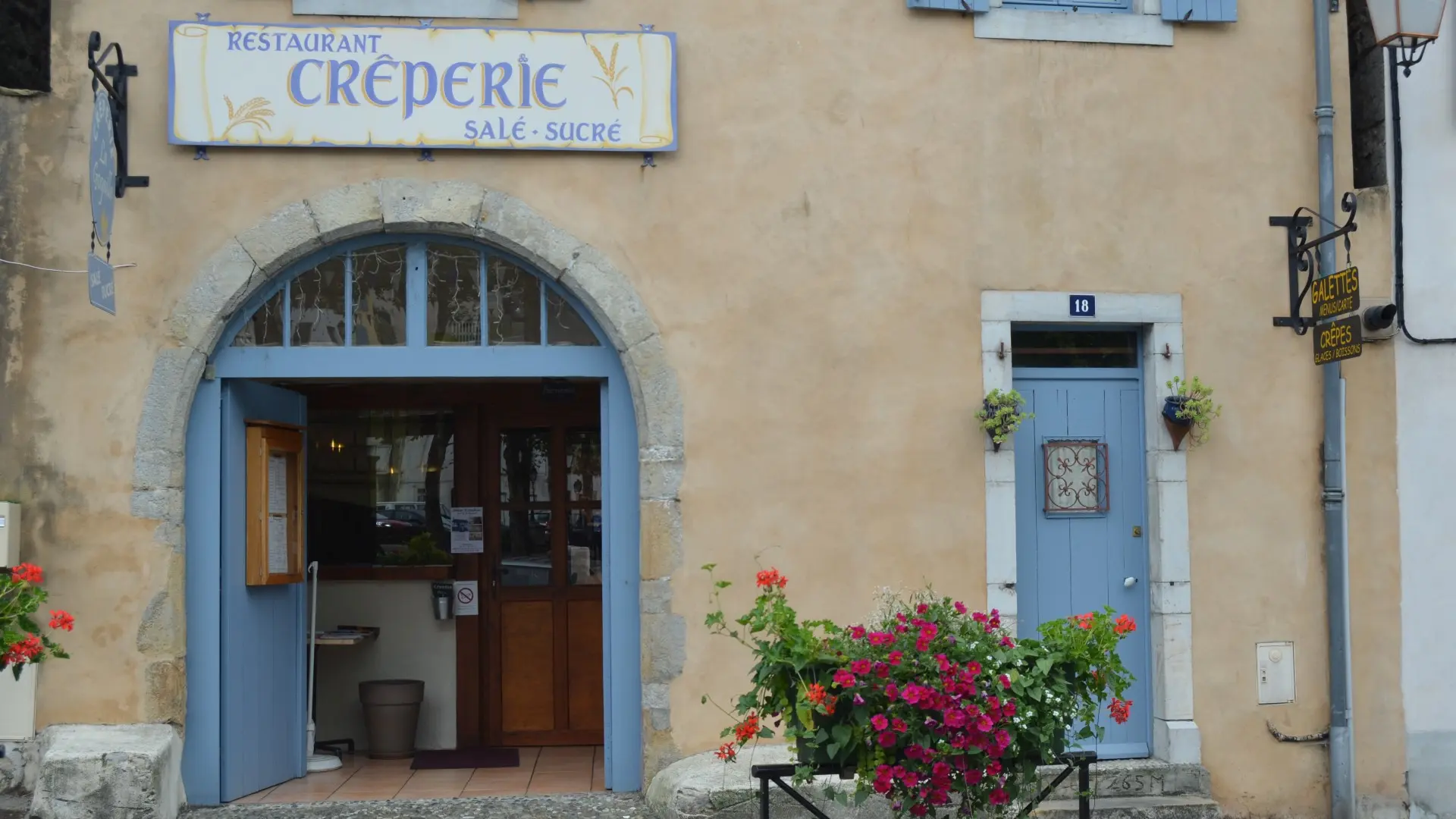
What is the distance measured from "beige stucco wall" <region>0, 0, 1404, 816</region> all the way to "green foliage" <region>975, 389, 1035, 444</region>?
0.12 metres

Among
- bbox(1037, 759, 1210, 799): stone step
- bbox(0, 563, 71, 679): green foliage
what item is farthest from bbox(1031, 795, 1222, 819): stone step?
bbox(0, 563, 71, 679): green foliage

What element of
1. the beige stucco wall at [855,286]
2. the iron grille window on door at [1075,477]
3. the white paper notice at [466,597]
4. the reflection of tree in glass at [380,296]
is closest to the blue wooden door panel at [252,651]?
the beige stucco wall at [855,286]

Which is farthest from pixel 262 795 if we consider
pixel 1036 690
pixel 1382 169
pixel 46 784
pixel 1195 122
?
pixel 1382 169

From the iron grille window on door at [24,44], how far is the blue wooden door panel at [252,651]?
1.61m

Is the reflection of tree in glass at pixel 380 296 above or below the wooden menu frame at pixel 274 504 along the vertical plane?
above

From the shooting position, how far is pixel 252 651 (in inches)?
257

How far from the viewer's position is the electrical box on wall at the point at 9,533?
5844 mm

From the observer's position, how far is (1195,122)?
679 cm

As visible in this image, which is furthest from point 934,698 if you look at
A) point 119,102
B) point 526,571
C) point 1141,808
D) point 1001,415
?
point 526,571

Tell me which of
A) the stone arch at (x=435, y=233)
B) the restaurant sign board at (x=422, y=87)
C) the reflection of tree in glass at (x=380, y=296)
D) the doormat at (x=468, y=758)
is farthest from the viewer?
the doormat at (x=468, y=758)

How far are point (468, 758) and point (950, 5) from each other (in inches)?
181

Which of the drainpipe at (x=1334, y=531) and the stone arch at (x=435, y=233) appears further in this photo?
the drainpipe at (x=1334, y=531)

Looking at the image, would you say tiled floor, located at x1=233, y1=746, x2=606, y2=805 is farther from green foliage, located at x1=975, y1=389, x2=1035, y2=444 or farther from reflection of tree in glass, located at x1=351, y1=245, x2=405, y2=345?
green foliage, located at x1=975, y1=389, x2=1035, y2=444

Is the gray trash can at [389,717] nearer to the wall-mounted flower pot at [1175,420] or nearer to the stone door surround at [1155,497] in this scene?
the stone door surround at [1155,497]
